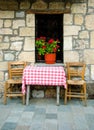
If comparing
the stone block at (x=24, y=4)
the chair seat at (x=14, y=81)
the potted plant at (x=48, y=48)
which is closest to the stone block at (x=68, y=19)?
the potted plant at (x=48, y=48)

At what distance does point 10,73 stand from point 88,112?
200 cm

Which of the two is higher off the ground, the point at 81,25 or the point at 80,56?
the point at 81,25

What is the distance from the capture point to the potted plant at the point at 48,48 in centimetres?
575

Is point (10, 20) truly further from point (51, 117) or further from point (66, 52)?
point (51, 117)

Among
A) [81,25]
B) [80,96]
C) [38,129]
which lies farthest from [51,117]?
[81,25]

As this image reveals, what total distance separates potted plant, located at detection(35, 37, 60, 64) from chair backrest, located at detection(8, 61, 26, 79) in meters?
0.50

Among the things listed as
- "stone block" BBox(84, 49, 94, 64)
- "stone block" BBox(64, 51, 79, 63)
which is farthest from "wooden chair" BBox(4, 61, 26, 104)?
"stone block" BBox(84, 49, 94, 64)

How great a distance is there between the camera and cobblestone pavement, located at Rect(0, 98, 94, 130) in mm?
3973

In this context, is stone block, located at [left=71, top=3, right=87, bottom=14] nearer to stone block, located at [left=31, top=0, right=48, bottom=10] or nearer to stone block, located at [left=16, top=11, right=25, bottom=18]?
stone block, located at [left=31, top=0, right=48, bottom=10]

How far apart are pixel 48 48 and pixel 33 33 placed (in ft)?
1.58

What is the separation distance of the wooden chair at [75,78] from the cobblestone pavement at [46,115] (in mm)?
196

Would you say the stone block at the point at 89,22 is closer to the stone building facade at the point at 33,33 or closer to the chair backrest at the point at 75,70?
the stone building facade at the point at 33,33

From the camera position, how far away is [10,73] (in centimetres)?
572

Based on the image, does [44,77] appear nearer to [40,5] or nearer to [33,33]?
[33,33]
